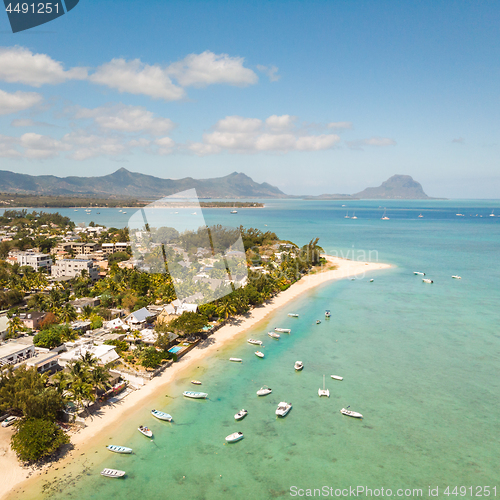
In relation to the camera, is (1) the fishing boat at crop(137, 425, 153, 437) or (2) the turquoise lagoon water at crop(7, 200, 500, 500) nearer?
(2) the turquoise lagoon water at crop(7, 200, 500, 500)

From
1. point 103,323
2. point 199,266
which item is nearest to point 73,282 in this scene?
point 103,323

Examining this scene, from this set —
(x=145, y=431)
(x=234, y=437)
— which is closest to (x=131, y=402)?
(x=145, y=431)

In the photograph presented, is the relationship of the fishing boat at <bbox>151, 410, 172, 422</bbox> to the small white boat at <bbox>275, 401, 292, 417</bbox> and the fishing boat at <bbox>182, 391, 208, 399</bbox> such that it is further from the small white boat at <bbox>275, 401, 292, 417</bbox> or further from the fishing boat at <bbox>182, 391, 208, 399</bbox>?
the small white boat at <bbox>275, 401, 292, 417</bbox>

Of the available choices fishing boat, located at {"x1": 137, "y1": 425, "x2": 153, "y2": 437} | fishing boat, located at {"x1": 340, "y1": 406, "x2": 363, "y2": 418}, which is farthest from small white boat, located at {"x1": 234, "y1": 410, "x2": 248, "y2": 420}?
fishing boat, located at {"x1": 340, "y1": 406, "x2": 363, "y2": 418}

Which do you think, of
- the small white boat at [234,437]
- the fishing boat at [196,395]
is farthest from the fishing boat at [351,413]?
Answer: the fishing boat at [196,395]

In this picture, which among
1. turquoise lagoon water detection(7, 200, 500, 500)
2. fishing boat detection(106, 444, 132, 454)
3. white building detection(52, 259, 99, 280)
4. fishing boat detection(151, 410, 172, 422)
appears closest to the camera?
turquoise lagoon water detection(7, 200, 500, 500)

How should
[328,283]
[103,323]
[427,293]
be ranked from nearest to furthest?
[103,323] → [427,293] → [328,283]

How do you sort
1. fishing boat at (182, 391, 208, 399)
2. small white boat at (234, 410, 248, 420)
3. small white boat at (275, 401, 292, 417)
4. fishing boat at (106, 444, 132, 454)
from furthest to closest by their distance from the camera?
fishing boat at (182, 391, 208, 399) < small white boat at (275, 401, 292, 417) < small white boat at (234, 410, 248, 420) < fishing boat at (106, 444, 132, 454)

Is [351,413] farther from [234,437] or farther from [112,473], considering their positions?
[112,473]

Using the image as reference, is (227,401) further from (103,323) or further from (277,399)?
(103,323)
